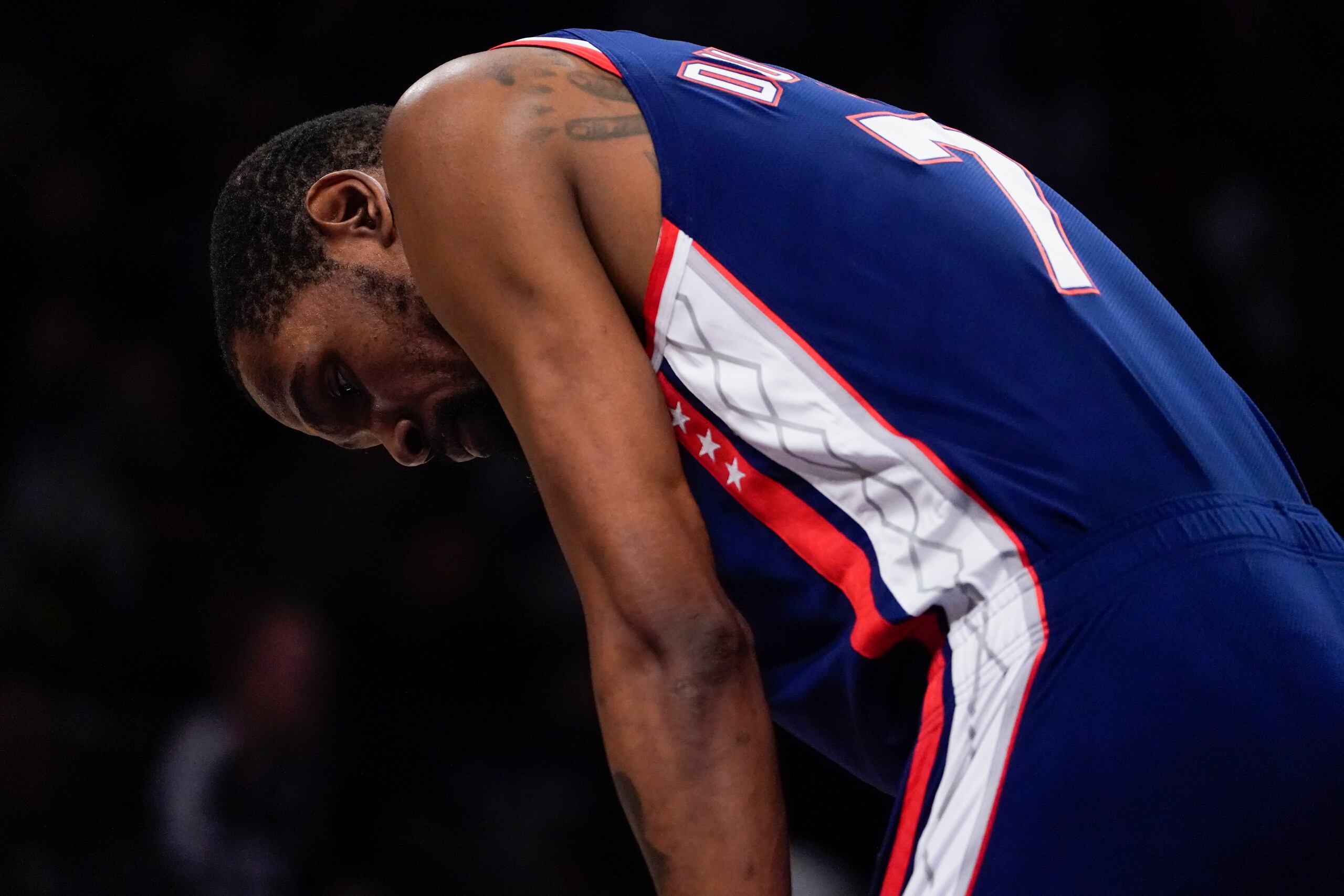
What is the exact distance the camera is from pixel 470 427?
151 cm

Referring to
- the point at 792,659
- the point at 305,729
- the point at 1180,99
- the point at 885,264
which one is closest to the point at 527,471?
the point at 792,659

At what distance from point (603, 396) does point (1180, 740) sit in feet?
1.66

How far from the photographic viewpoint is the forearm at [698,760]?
104 cm

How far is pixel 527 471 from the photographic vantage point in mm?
1789

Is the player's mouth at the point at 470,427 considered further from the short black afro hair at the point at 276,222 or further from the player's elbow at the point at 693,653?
the player's elbow at the point at 693,653

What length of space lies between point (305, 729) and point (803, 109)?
2733mm

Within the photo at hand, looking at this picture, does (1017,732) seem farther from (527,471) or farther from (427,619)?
(427,619)

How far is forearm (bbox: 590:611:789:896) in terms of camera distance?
1039 mm

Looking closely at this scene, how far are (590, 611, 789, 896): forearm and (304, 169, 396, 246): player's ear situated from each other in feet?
1.88

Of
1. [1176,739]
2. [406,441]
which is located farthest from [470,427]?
[1176,739]

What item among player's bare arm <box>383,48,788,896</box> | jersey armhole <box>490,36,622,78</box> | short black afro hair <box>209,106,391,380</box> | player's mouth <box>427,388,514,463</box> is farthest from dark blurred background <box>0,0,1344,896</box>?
jersey armhole <box>490,36,622,78</box>

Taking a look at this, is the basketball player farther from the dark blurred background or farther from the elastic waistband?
the dark blurred background

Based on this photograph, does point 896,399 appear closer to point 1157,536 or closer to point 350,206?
point 1157,536

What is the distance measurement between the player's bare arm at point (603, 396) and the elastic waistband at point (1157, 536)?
0.86 feet
